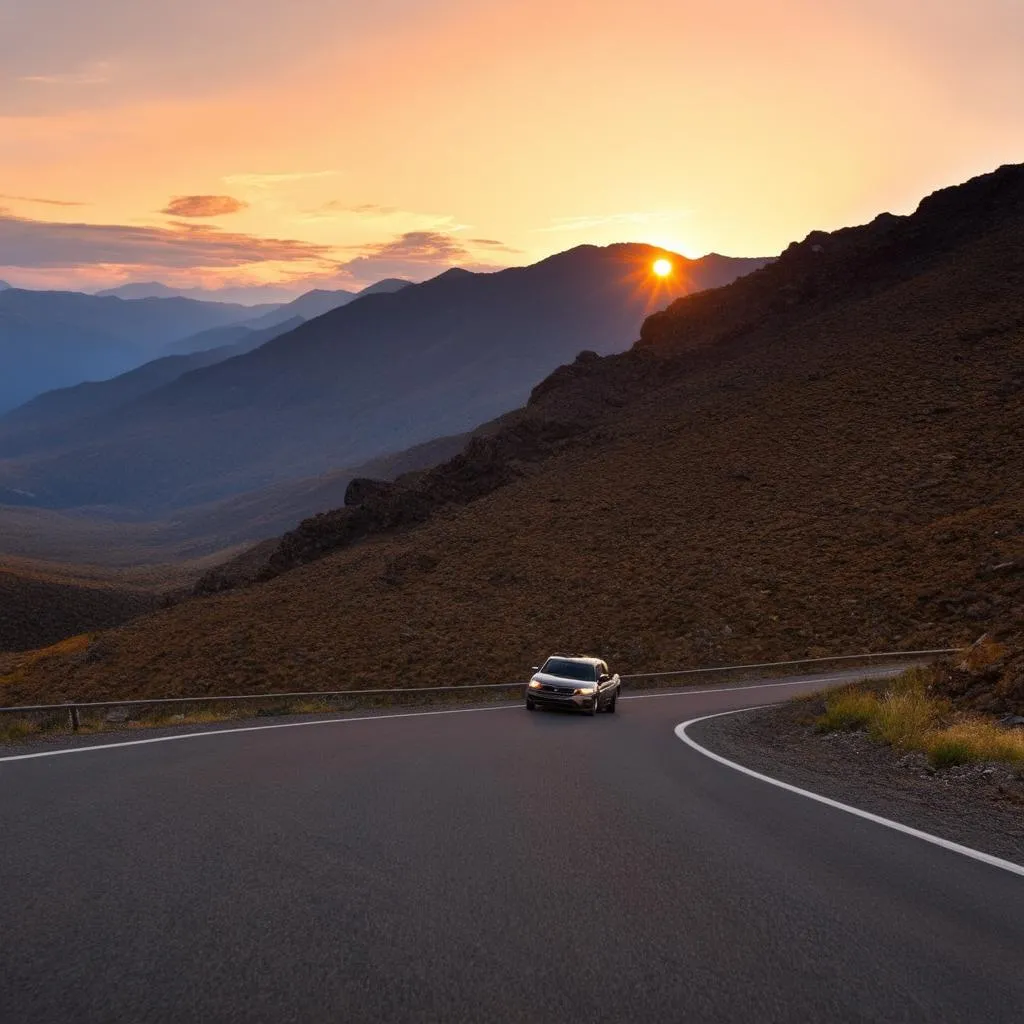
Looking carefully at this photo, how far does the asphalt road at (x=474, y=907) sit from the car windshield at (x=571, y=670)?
14.6 m

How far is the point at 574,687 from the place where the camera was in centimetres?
2486

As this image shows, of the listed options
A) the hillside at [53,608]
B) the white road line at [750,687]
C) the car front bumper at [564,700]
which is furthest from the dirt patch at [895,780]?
the hillside at [53,608]

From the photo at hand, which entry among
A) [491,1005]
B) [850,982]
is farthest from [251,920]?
[850,982]

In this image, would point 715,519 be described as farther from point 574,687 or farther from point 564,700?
point 564,700

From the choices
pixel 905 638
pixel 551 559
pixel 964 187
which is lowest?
pixel 905 638

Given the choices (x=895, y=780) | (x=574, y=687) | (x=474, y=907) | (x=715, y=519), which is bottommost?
(x=574, y=687)

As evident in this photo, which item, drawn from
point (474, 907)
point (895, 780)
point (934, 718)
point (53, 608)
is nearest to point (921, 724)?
point (934, 718)

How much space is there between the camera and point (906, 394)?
6184 centimetres

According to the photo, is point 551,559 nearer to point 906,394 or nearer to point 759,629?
point 759,629

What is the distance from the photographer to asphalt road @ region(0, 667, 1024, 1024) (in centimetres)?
462

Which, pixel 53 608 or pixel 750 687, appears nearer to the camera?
pixel 750 687

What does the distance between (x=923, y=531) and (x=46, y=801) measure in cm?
4433

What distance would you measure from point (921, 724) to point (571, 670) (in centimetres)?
1248

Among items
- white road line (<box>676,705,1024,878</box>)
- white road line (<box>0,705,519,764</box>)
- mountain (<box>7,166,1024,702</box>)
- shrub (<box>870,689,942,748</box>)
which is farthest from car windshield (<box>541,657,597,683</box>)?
mountain (<box>7,166,1024,702</box>)
